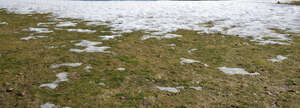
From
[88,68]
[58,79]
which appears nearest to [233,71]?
[88,68]

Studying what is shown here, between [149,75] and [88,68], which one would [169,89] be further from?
[88,68]

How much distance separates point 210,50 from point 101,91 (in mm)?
4949

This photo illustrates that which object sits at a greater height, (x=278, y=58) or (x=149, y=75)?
(x=149, y=75)

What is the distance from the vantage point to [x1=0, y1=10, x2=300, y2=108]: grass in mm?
4871

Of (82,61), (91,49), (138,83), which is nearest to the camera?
(138,83)

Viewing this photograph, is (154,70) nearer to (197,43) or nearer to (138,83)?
(138,83)

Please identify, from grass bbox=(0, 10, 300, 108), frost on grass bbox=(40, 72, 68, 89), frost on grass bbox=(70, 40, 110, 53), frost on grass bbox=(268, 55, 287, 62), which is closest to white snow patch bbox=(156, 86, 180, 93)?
grass bbox=(0, 10, 300, 108)

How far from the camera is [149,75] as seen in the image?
20.5 ft

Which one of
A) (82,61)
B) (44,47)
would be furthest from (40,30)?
(82,61)

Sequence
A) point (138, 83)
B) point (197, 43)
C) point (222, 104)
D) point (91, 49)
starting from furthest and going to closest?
point (197, 43) < point (91, 49) < point (138, 83) < point (222, 104)

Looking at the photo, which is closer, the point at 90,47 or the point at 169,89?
the point at 169,89

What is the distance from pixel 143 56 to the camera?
316 inches

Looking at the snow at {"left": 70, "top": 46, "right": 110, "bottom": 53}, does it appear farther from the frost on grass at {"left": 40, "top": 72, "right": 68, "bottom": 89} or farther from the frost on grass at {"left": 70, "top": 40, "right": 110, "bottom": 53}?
the frost on grass at {"left": 40, "top": 72, "right": 68, "bottom": 89}

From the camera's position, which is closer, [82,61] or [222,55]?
[82,61]
